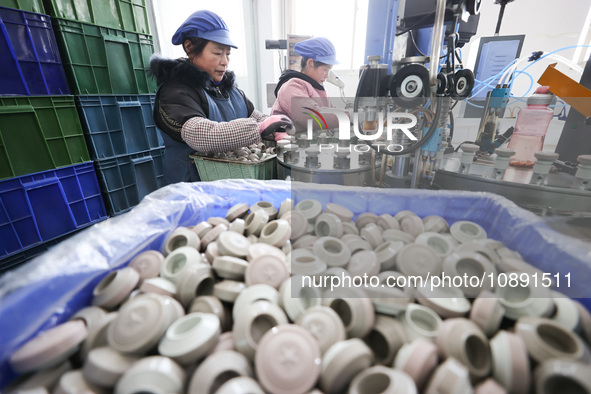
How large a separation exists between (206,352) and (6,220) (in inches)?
64.4

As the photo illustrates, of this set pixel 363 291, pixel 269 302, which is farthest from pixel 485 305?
pixel 269 302

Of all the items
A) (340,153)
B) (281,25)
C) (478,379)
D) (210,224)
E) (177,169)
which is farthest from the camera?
(281,25)

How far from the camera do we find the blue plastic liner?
2.03 ft

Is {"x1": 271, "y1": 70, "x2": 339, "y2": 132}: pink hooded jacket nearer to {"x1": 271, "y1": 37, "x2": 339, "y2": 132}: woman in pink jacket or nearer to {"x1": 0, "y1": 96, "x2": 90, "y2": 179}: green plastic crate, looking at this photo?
{"x1": 271, "y1": 37, "x2": 339, "y2": 132}: woman in pink jacket

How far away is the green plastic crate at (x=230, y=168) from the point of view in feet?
5.43

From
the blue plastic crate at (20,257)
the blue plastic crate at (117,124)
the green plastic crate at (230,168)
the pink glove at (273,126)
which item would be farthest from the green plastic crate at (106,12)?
the blue plastic crate at (20,257)

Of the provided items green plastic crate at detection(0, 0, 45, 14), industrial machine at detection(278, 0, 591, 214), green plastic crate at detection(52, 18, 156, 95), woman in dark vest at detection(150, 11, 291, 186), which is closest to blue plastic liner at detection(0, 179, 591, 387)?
industrial machine at detection(278, 0, 591, 214)

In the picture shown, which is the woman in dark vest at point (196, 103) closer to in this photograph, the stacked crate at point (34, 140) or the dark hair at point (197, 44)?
the dark hair at point (197, 44)

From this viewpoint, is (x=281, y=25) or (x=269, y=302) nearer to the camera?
(x=269, y=302)

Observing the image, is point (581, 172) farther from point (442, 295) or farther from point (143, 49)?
point (143, 49)

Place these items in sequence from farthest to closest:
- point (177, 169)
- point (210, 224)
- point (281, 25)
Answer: point (281, 25), point (177, 169), point (210, 224)

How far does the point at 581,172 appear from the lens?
1.14m

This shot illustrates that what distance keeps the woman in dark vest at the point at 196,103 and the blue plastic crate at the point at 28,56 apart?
1.81ft

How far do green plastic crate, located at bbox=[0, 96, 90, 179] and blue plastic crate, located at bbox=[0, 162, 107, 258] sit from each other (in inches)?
2.3
